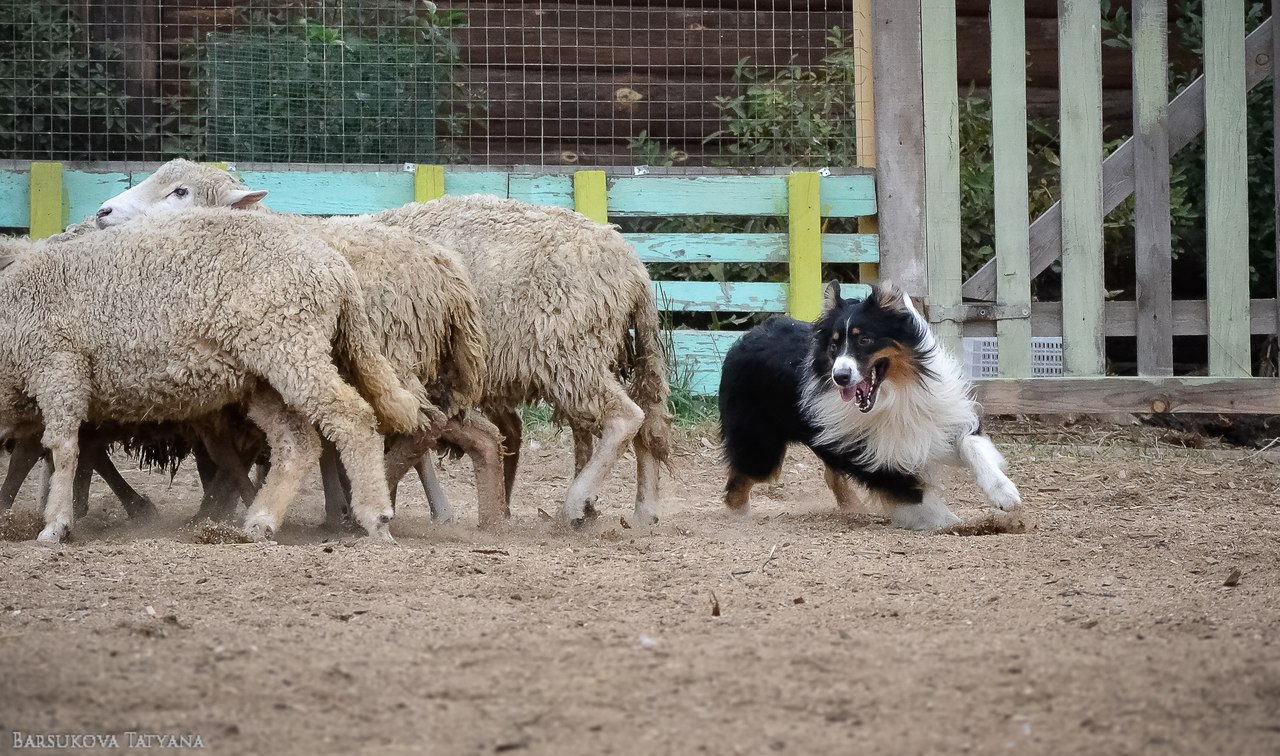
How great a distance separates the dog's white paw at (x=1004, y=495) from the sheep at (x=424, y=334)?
2.24 meters

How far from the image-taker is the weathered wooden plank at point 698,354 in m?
8.70

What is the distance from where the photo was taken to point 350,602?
3.93 metres

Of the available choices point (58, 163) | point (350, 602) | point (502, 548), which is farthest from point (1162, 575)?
point (58, 163)

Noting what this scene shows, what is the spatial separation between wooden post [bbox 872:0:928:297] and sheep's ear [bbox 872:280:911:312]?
2503mm

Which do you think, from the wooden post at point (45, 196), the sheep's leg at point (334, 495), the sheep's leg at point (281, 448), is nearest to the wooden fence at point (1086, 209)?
the sheep's leg at point (334, 495)

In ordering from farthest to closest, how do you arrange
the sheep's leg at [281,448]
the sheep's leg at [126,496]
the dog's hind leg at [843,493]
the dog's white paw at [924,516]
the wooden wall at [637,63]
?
the wooden wall at [637,63] < the dog's hind leg at [843,493] < the sheep's leg at [126,496] < the dog's white paw at [924,516] < the sheep's leg at [281,448]

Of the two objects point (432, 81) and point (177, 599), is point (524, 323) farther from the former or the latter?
point (432, 81)

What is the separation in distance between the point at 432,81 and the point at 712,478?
134 inches

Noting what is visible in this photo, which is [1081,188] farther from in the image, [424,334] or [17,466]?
[17,466]

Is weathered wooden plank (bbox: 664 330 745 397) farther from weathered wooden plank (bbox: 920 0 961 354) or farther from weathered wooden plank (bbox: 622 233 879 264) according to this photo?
weathered wooden plank (bbox: 920 0 961 354)

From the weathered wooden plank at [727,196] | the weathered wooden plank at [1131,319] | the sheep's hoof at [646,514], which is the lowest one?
the sheep's hoof at [646,514]

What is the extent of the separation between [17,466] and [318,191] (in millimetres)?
3067

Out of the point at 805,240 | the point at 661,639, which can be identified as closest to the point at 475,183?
the point at 805,240

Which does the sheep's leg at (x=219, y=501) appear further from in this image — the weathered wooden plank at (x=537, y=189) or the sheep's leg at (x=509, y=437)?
the weathered wooden plank at (x=537, y=189)
